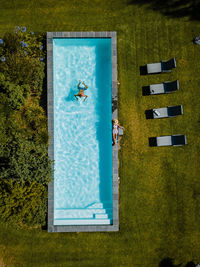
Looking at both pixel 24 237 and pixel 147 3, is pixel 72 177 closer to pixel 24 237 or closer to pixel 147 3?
pixel 24 237

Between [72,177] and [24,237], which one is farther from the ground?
[72,177]

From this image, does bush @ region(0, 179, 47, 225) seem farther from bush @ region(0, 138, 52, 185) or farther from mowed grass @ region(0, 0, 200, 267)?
mowed grass @ region(0, 0, 200, 267)

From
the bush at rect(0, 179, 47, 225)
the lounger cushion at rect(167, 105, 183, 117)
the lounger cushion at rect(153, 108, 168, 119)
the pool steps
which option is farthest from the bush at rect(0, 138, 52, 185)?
the lounger cushion at rect(167, 105, 183, 117)

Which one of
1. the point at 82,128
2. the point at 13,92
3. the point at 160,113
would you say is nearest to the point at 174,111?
the point at 160,113

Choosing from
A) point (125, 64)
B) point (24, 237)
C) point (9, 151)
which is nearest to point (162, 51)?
point (125, 64)

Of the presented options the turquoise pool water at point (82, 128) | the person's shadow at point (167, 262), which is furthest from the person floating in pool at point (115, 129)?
the person's shadow at point (167, 262)

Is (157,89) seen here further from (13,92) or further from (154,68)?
(13,92)
